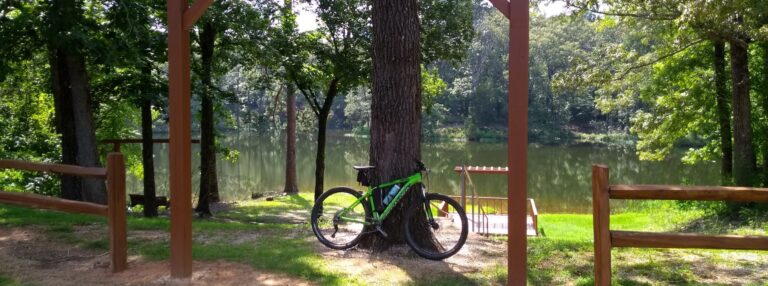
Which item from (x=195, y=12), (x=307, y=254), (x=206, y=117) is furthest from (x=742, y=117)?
(x=206, y=117)

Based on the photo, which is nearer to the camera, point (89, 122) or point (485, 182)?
point (89, 122)

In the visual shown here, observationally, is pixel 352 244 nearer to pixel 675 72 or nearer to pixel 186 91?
pixel 186 91

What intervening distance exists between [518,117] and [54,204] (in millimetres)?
3989

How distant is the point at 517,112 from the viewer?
399 cm

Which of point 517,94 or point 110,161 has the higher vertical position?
point 517,94

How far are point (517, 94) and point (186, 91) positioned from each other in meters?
2.48

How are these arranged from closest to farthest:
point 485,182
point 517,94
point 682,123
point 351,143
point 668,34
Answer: point 517,94, point 668,34, point 682,123, point 485,182, point 351,143

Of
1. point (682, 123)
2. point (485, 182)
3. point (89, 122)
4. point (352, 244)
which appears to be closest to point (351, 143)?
point (485, 182)

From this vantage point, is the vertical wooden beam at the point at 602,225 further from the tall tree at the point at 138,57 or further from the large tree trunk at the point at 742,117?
the large tree trunk at the point at 742,117

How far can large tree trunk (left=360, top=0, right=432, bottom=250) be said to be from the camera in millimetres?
5531

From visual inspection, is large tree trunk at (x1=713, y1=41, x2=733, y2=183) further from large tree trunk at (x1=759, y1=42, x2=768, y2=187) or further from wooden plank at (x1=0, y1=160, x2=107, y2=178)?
wooden plank at (x1=0, y1=160, x2=107, y2=178)

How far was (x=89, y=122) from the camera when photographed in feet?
32.0

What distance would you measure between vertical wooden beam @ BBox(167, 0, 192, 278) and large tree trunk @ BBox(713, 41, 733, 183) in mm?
11542

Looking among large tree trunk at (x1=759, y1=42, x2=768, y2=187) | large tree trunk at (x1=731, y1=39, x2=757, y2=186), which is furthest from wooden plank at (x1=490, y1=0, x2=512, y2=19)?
large tree trunk at (x1=759, y1=42, x2=768, y2=187)
